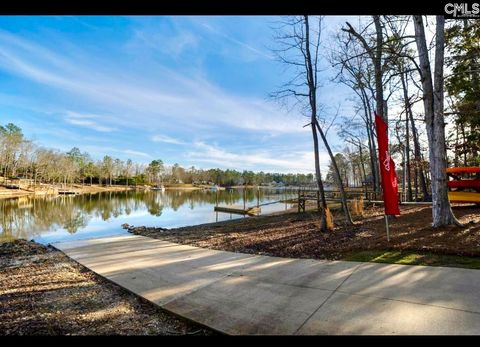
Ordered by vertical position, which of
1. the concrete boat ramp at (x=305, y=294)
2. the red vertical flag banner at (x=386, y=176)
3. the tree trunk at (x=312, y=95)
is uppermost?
the tree trunk at (x=312, y=95)

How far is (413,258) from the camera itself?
16.3 ft

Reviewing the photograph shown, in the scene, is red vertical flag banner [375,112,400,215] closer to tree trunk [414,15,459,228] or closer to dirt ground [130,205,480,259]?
dirt ground [130,205,480,259]

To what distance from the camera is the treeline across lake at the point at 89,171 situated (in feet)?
182

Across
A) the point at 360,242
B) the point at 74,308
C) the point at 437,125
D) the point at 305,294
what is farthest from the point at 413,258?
the point at 74,308

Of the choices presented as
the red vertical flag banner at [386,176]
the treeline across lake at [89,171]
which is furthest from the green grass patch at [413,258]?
the treeline across lake at [89,171]

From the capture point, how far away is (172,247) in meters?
7.55

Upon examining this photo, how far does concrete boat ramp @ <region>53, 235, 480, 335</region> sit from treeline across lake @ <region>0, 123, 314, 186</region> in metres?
63.4

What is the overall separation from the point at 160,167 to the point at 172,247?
9795 cm

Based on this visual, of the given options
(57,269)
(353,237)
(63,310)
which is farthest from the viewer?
(353,237)

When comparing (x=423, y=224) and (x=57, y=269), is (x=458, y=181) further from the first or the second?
(x=57, y=269)

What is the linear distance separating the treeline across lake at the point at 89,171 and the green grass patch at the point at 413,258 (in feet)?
214

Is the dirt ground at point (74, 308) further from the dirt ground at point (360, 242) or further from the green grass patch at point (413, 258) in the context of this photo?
the green grass patch at point (413, 258)

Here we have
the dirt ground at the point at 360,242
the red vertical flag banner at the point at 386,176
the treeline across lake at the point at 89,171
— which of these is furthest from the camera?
the treeline across lake at the point at 89,171
